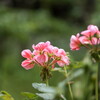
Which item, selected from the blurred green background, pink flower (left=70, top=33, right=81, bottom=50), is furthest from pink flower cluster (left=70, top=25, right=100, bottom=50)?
the blurred green background

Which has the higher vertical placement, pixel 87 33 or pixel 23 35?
pixel 23 35

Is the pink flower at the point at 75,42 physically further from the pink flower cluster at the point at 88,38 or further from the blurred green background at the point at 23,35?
the blurred green background at the point at 23,35

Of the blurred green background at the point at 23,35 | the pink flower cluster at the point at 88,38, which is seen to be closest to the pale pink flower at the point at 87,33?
the pink flower cluster at the point at 88,38

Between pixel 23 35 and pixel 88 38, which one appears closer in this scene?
pixel 88 38

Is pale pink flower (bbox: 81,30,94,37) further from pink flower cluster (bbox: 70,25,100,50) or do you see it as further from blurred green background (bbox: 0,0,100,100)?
blurred green background (bbox: 0,0,100,100)

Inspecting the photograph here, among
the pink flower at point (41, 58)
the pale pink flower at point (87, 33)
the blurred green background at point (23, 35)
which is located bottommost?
the pink flower at point (41, 58)

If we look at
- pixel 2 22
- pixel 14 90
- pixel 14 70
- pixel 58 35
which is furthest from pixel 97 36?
pixel 58 35

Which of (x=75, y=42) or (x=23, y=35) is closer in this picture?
(x=75, y=42)

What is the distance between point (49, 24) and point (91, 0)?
2288 mm

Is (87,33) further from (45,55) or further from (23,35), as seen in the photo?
(23,35)

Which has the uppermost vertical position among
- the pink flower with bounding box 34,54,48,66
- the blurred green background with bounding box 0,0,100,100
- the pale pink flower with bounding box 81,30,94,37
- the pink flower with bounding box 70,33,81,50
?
the blurred green background with bounding box 0,0,100,100

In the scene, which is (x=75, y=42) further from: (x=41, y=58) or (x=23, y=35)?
(x=23, y=35)

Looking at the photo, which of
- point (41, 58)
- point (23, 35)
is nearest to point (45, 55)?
point (41, 58)

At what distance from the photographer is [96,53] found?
0.60 m
